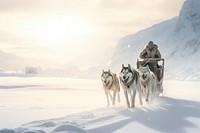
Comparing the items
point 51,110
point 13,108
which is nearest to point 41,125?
point 51,110

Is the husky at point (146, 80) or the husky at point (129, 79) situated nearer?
the husky at point (129, 79)

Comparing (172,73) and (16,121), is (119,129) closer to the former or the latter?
(16,121)

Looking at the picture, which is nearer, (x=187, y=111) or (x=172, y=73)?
(x=187, y=111)

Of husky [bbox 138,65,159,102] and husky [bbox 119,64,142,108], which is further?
husky [bbox 138,65,159,102]

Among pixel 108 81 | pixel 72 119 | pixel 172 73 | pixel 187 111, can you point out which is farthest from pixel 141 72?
pixel 172 73

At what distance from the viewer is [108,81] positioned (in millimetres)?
15516

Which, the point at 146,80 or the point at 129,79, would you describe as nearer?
the point at 129,79

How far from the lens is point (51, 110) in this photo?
16391 mm

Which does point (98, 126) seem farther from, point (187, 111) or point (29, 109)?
point (29, 109)

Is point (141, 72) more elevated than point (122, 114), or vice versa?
point (141, 72)

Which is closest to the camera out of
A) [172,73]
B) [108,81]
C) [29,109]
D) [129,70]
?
[129,70]

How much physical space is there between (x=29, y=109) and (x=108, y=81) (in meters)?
3.63

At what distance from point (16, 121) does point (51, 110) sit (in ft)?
10.8

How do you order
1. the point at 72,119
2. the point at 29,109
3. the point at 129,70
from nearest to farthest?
the point at 72,119 → the point at 129,70 → the point at 29,109
